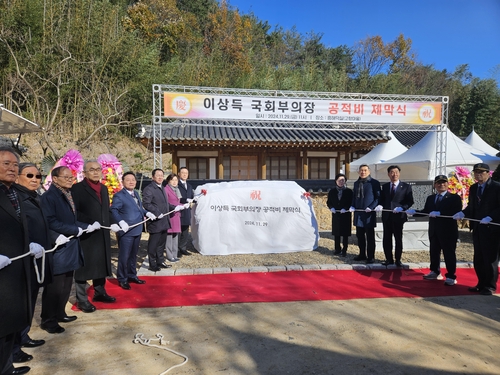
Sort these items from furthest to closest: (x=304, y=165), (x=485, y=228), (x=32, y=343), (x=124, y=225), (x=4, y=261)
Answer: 1. (x=304, y=165)
2. (x=485, y=228)
3. (x=124, y=225)
4. (x=32, y=343)
5. (x=4, y=261)

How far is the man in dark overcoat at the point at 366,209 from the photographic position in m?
5.64

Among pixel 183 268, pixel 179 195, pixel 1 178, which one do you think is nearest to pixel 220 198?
pixel 179 195

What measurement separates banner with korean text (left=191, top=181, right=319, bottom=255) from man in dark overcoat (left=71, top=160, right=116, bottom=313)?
8.43 feet

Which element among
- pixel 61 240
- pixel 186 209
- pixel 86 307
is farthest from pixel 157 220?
pixel 61 240

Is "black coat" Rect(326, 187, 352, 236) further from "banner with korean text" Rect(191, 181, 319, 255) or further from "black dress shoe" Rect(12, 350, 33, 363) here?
"black dress shoe" Rect(12, 350, 33, 363)

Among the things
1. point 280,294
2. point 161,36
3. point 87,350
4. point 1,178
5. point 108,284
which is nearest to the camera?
point 1,178

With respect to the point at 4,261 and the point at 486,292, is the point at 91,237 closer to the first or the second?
the point at 4,261

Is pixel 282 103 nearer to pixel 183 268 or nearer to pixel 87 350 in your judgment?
pixel 183 268

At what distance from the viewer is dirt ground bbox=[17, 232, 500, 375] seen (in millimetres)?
2580

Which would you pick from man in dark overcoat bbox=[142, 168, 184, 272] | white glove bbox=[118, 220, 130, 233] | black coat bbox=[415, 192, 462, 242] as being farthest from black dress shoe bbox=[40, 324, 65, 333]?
black coat bbox=[415, 192, 462, 242]

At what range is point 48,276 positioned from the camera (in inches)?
116

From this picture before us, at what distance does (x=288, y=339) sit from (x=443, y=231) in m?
3.02

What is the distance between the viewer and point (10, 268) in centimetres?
223

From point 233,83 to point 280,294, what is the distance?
61.3ft
